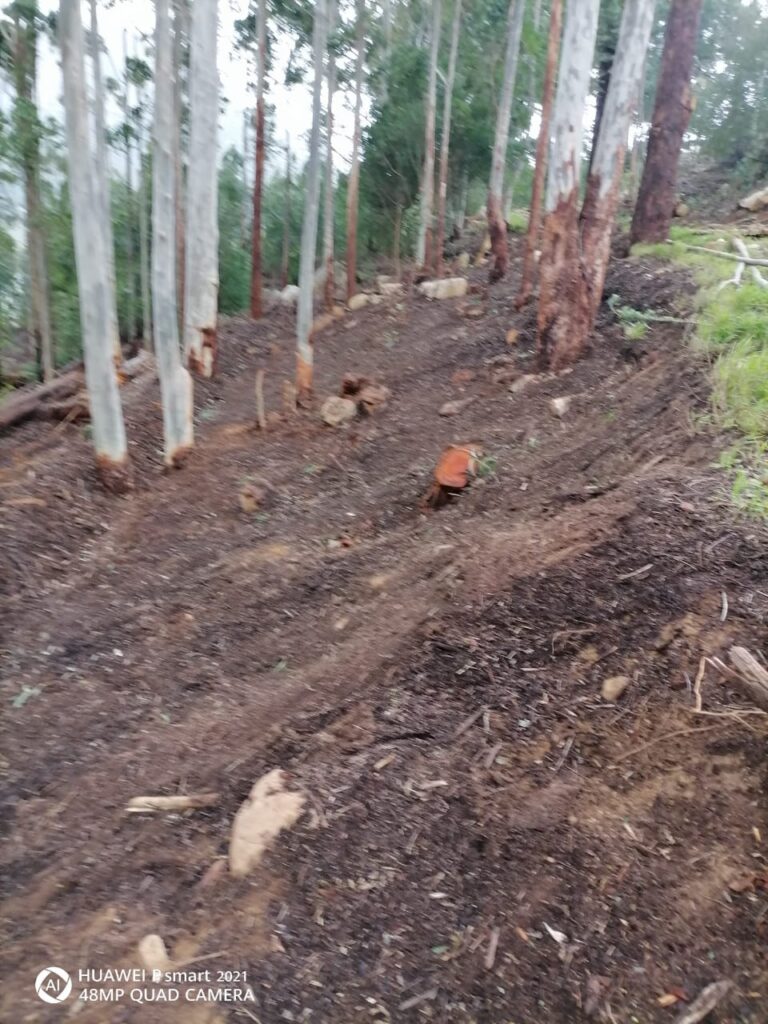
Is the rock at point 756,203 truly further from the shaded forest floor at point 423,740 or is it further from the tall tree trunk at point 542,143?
the shaded forest floor at point 423,740

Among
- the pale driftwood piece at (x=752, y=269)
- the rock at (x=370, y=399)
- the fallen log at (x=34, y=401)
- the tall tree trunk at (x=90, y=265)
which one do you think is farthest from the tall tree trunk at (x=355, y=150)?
the tall tree trunk at (x=90, y=265)

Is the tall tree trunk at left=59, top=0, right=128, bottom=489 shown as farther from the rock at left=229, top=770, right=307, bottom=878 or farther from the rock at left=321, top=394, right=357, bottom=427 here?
the rock at left=229, top=770, right=307, bottom=878

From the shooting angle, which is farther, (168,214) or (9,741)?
(168,214)

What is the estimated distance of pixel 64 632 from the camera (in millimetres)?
5230

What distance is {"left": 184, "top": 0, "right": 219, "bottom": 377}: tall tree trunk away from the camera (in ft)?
30.8

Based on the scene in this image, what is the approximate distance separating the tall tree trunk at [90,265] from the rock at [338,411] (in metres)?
2.62

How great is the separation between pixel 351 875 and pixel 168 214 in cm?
601

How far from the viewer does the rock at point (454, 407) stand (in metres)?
8.22

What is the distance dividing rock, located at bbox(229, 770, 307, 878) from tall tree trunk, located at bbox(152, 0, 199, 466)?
5.07m

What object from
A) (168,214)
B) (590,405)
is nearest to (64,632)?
(168,214)

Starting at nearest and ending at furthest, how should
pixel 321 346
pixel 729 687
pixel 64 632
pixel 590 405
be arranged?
pixel 729 687 < pixel 64 632 < pixel 590 405 < pixel 321 346

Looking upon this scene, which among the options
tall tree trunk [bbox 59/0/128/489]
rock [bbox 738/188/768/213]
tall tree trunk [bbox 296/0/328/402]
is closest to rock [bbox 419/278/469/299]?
tall tree trunk [bbox 296/0/328/402]

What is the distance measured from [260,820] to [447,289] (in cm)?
1313

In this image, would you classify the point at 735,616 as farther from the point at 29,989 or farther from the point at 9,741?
the point at 9,741
